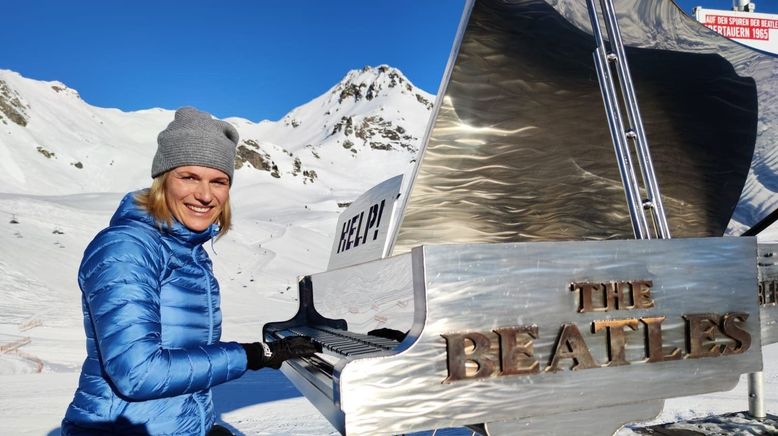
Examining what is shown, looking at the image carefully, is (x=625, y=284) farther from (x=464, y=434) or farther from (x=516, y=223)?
(x=464, y=434)

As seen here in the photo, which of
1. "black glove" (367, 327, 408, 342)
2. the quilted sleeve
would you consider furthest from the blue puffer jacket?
"black glove" (367, 327, 408, 342)

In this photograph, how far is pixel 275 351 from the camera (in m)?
1.64

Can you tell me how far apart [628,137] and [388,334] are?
1372 millimetres

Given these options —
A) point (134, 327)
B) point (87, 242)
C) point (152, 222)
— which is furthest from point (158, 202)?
point (87, 242)

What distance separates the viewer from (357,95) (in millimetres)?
113750

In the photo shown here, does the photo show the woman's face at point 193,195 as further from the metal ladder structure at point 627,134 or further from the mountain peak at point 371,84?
the mountain peak at point 371,84

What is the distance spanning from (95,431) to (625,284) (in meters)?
1.56

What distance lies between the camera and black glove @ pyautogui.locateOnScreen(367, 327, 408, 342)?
241cm

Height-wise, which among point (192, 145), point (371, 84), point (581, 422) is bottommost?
point (581, 422)

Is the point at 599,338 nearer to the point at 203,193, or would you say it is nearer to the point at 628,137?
the point at 628,137

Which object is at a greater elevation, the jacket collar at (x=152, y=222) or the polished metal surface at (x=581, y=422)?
the jacket collar at (x=152, y=222)

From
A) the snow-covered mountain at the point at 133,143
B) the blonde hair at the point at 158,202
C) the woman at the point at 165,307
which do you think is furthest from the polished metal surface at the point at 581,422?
the snow-covered mountain at the point at 133,143

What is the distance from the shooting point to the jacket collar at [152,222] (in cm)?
149

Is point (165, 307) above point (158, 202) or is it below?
below
